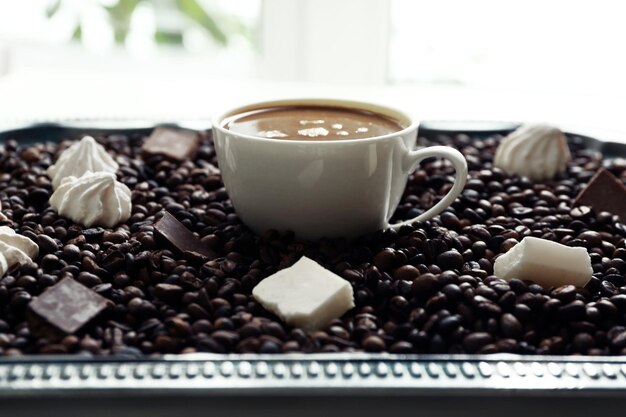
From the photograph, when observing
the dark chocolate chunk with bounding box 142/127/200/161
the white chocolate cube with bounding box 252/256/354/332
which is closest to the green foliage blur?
the dark chocolate chunk with bounding box 142/127/200/161

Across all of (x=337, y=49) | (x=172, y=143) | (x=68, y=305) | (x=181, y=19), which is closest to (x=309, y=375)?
(x=68, y=305)

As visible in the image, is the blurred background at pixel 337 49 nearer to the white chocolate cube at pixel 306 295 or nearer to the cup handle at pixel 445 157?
the cup handle at pixel 445 157

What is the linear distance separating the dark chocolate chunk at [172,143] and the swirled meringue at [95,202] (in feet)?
0.76

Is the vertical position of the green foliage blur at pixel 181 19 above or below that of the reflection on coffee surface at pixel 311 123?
above

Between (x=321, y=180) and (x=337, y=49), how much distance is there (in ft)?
4.62

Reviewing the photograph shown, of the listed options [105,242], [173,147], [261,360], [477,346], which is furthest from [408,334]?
[173,147]

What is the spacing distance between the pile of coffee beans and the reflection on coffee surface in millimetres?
133

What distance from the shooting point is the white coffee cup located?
1.12 meters

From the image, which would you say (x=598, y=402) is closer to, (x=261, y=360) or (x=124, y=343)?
(x=261, y=360)

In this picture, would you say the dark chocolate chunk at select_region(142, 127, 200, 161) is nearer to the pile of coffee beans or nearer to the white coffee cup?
the pile of coffee beans

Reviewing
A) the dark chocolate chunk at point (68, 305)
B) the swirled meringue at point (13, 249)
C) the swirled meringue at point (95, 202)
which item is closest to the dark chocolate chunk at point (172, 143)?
the swirled meringue at point (95, 202)

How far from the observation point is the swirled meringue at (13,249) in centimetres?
107

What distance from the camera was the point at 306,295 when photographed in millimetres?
989

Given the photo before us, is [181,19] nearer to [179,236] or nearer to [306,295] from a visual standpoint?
[179,236]
